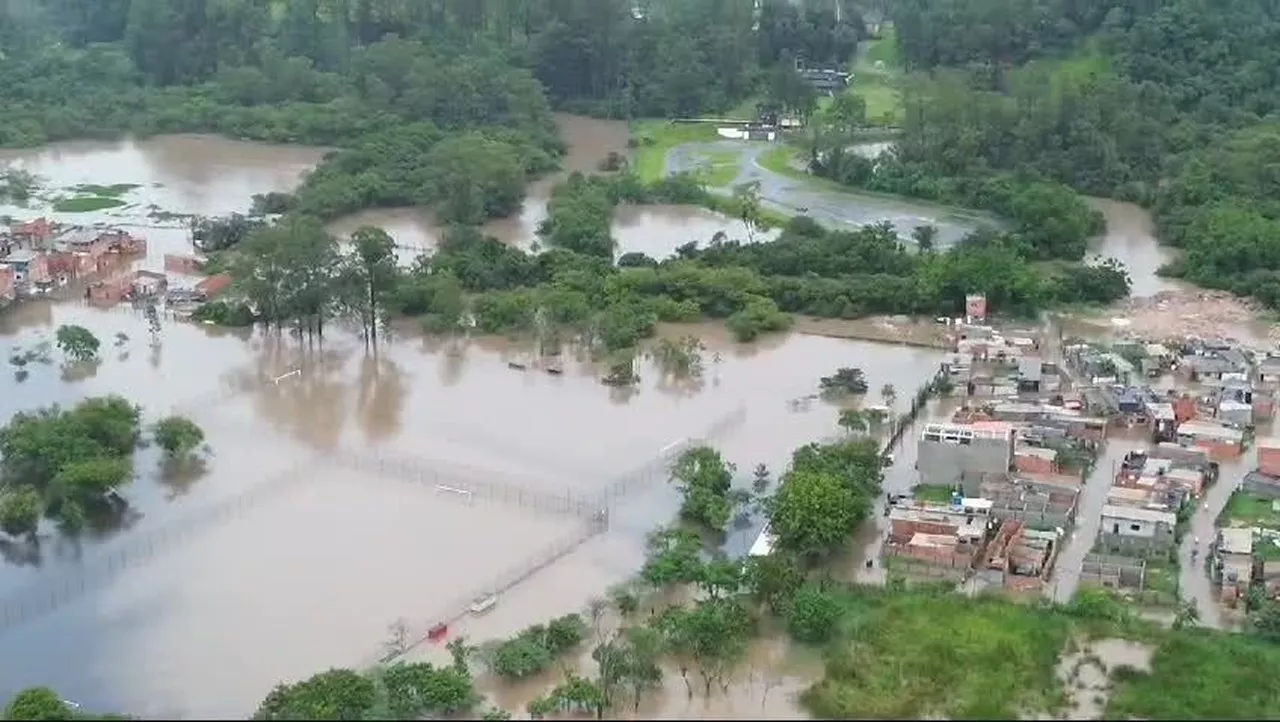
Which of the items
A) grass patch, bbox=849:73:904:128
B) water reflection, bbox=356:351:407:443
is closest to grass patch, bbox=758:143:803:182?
grass patch, bbox=849:73:904:128

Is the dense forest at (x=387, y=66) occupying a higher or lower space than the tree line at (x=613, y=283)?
higher

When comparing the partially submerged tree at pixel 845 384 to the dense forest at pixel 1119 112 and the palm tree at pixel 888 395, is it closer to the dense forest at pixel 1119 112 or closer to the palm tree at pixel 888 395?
the palm tree at pixel 888 395

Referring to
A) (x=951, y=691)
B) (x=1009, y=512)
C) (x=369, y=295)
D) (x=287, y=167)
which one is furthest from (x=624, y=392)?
(x=287, y=167)

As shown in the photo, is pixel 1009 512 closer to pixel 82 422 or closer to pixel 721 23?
pixel 82 422

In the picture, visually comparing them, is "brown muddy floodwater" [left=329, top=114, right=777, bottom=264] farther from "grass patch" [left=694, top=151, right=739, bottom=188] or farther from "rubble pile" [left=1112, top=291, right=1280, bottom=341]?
"rubble pile" [left=1112, top=291, right=1280, bottom=341]

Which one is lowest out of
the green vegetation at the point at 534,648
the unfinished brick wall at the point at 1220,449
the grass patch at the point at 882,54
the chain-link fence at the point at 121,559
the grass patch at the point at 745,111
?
the chain-link fence at the point at 121,559

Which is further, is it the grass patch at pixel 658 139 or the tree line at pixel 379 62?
the tree line at pixel 379 62

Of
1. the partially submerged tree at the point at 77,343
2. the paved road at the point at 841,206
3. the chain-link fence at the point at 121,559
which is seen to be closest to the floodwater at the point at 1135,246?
the paved road at the point at 841,206

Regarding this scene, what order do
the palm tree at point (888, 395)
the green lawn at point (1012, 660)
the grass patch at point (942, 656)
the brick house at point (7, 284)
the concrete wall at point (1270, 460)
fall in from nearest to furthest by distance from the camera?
1. the grass patch at point (942, 656)
2. the green lawn at point (1012, 660)
3. the concrete wall at point (1270, 460)
4. the palm tree at point (888, 395)
5. the brick house at point (7, 284)

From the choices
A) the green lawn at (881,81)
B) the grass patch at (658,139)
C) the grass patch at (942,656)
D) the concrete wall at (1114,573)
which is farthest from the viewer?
the green lawn at (881,81)
